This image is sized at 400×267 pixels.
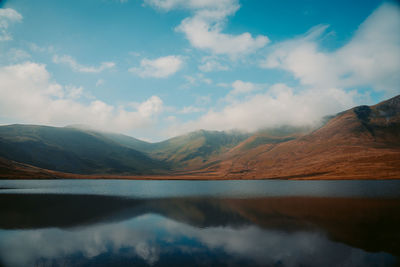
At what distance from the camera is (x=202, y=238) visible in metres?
33.0

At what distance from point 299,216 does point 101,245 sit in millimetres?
38421

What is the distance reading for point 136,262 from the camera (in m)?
24.1

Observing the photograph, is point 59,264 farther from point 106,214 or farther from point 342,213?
point 342,213

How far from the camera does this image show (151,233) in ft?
117

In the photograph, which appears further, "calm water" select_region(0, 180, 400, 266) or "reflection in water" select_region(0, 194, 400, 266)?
"reflection in water" select_region(0, 194, 400, 266)

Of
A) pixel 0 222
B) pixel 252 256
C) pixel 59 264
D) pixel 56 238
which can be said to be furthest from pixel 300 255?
pixel 0 222

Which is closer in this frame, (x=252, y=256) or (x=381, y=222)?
(x=252, y=256)

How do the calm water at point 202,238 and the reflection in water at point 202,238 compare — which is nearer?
the calm water at point 202,238

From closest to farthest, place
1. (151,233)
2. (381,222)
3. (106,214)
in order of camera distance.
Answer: (151,233) < (381,222) < (106,214)

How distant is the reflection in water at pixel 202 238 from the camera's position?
24906 millimetres

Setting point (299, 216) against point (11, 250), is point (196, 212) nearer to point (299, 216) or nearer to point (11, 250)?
point (299, 216)

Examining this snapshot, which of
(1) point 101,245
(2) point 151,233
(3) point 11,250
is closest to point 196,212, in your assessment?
(2) point 151,233

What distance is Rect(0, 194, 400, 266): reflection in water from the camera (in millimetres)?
24906

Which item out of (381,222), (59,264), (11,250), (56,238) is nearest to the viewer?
(59,264)
